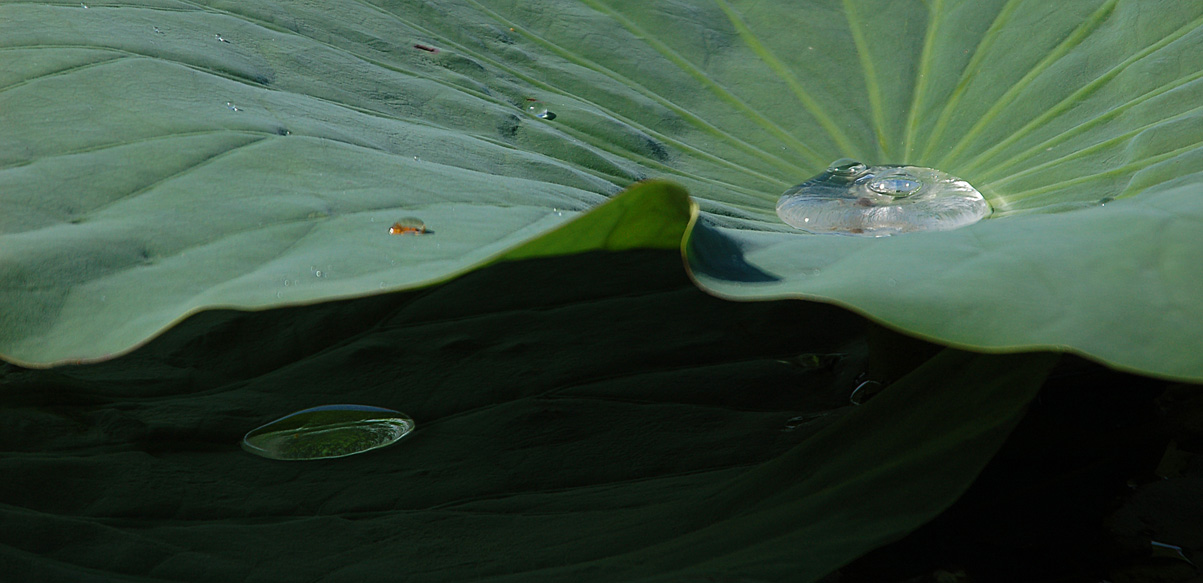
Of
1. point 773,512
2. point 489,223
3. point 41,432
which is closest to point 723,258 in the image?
point 489,223

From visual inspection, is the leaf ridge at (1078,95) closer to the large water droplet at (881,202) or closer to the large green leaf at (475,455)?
the large water droplet at (881,202)

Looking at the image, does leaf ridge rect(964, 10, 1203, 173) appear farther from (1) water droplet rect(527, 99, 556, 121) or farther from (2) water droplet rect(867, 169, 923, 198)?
(1) water droplet rect(527, 99, 556, 121)

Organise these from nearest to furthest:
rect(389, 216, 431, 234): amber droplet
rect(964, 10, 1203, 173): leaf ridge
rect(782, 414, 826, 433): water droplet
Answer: rect(389, 216, 431, 234): amber droplet → rect(782, 414, 826, 433): water droplet → rect(964, 10, 1203, 173): leaf ridge

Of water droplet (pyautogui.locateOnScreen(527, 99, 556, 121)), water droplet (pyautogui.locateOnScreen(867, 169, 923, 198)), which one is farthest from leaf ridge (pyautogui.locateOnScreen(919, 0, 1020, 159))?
water droplet (pyautogui.locateOnScreen(527, 99, 556, 121))

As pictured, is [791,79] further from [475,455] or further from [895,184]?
[475,455]

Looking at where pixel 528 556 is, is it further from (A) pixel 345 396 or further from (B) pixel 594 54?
(B) pixel 594 54

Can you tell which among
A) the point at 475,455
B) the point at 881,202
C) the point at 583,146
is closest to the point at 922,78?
the point at 881,202

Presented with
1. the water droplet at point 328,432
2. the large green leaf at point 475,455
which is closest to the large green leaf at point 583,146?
the large green leaf at point 475,455
